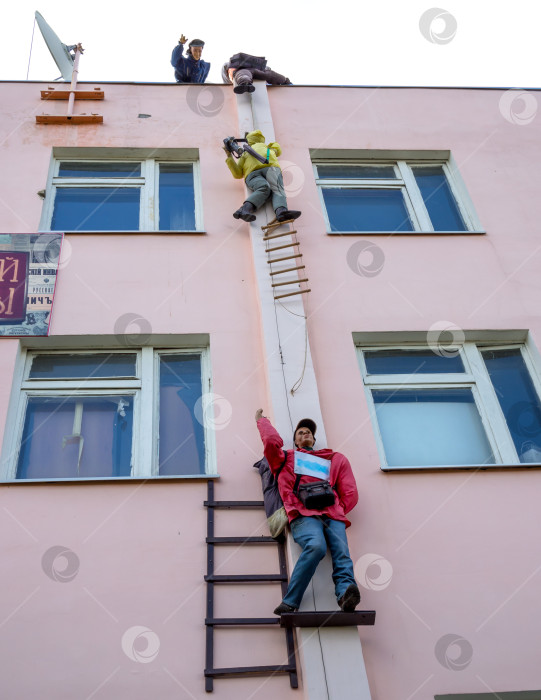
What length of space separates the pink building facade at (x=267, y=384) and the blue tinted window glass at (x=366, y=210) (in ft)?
0.09

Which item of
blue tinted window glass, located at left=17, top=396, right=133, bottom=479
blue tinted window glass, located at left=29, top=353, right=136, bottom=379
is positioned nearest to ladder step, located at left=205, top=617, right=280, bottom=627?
blue tinted window glass, located at left=17, top=396, right=133, bottom=479

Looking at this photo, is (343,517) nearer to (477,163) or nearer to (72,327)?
(72,327)

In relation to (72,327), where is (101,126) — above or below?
above

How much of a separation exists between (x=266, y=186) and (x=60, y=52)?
14.7 ft

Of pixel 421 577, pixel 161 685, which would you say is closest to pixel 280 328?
pixel 421 577

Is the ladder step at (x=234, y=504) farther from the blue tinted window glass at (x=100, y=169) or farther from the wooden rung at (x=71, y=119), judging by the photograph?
the wooden rung at (x=71, y=119)

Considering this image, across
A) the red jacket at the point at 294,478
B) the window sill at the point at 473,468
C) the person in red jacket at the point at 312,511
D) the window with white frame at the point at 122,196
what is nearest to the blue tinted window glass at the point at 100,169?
the window with white frame at the point at 122,196

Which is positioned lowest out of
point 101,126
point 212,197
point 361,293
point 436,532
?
point 436,532

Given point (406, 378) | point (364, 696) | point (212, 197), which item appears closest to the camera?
point (364, 696)

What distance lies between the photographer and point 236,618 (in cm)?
495

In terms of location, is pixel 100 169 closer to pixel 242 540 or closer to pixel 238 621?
pixel 242 540

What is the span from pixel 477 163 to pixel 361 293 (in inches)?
109

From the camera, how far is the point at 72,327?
262 inches

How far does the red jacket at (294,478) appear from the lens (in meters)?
5.23
